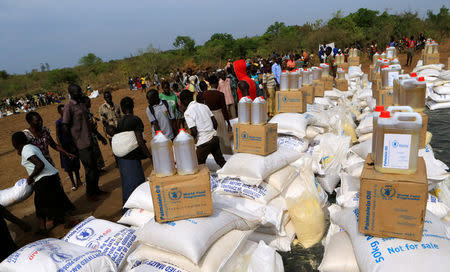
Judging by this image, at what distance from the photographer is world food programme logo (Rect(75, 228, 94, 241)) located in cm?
238

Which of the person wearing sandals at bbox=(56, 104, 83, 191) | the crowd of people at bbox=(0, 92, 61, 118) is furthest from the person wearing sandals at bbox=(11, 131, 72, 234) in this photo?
the crowd of people at bbox=(0, 92, 61, 118)

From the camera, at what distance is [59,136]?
4305mm

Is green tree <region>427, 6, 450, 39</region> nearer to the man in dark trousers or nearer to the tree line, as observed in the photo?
the tree line

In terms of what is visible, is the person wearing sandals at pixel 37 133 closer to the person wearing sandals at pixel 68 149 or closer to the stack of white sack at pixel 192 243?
the person wearing sandals at pixel 68 149

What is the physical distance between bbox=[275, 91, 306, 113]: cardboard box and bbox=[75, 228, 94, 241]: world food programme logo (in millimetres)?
2917

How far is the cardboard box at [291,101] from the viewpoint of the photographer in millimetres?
4110

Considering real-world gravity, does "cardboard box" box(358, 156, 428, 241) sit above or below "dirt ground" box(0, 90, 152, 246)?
above

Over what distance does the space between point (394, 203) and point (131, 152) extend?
2501mm

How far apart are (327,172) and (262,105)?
1243mm

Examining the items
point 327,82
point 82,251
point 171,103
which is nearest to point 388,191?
point 82,251

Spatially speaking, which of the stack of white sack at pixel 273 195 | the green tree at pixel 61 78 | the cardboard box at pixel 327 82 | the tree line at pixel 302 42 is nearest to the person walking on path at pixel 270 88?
the cardboard box at pixel 327 82

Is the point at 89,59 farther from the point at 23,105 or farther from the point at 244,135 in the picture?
the point at 244,135

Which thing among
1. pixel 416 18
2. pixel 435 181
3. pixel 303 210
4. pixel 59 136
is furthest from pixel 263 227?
pixel 416 18

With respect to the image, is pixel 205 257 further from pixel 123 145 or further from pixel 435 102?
pixel 435 102
